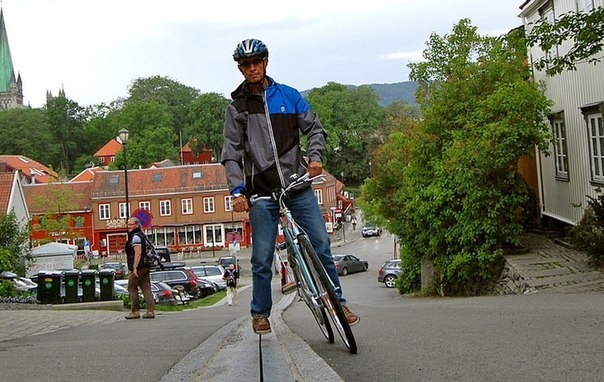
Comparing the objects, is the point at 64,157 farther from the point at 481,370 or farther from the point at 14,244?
the point at 481,370

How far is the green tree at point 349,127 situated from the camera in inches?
4397

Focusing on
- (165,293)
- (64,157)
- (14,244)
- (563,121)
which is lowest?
(165,293)

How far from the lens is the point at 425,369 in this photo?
521 cm

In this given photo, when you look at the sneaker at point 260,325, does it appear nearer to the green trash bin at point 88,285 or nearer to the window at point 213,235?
the green trash bin at point 88,285

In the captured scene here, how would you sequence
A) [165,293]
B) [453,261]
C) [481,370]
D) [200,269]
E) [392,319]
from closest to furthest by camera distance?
[481,370] → [392,319] → [453,261] → [165,293] → [200,269]

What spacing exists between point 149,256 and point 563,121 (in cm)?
1146

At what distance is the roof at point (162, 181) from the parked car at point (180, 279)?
4527 cm

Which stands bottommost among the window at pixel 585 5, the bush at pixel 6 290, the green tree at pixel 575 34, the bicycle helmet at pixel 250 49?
the bush at pixel 6 290

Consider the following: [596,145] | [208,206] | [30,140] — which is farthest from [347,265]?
[30,140]

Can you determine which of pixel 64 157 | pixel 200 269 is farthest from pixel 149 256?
pixel 64 157

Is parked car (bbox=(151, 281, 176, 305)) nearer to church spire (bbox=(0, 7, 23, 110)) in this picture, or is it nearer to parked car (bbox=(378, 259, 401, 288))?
parked car (bbox=(378, 259, 401, 288))

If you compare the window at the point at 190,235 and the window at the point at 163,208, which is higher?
the window at the point at 163,208

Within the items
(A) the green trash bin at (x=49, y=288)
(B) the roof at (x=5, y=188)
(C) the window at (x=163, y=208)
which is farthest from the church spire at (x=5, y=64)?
(A) the green trash bin at (x=49, y=288)

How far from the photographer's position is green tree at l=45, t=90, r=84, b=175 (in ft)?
Answer: 436
